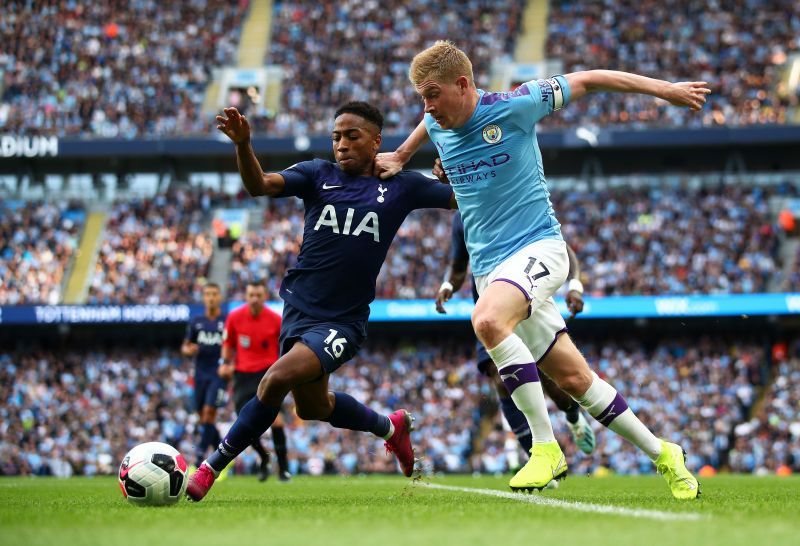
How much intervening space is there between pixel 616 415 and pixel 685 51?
2938cm

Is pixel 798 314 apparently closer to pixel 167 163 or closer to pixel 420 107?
pixel 420 107

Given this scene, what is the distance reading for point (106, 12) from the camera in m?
38.4

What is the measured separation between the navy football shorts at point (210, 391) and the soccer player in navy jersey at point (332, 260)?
6.37 meters

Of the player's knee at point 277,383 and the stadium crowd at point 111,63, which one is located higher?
the stadium crowd at point 111,63

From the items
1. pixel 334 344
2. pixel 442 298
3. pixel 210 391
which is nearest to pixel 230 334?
pixel 210 391

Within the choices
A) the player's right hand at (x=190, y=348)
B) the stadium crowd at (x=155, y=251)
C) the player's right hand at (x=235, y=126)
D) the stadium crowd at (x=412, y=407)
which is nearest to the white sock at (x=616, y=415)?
the player's right hand at (x=235, y=126)

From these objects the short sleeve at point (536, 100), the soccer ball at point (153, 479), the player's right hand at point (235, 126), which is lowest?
the soccer ball at point (153, 479)

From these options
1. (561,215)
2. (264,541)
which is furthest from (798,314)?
(264,541)

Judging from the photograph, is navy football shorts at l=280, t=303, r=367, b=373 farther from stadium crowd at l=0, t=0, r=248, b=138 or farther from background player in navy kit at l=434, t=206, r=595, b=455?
stadium crowd at l=0, t=0, r=248, b=138

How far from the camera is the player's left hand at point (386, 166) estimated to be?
287 inches

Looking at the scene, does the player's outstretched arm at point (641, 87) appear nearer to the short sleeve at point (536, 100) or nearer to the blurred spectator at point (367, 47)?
the short sleeve at point (536, 100)

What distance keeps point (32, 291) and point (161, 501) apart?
26.1 m

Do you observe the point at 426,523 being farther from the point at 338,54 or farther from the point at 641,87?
the point at 338,54

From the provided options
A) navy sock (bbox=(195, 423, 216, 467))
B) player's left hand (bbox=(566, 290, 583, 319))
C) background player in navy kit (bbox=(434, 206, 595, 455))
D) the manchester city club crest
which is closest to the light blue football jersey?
the manchester city club crest
